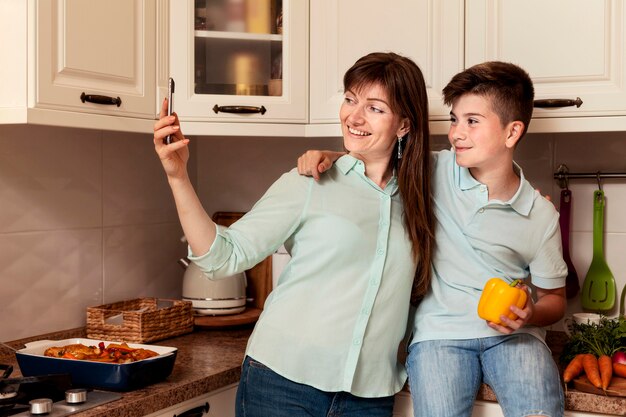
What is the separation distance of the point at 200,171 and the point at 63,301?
0.74 m

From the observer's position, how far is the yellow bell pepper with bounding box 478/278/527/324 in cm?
174

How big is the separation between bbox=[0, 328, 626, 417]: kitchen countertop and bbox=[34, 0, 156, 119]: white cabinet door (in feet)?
2.03

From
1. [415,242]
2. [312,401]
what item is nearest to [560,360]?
[415,242]

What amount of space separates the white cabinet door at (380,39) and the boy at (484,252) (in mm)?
289

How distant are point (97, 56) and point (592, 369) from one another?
131 cm

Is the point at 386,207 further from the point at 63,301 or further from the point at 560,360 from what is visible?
the point at 63,301

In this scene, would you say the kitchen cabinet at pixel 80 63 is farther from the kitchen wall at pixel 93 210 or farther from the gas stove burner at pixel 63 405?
the gas stove burner at pixel 63 405

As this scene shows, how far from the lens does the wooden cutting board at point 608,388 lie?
1.84 m

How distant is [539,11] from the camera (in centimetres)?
211

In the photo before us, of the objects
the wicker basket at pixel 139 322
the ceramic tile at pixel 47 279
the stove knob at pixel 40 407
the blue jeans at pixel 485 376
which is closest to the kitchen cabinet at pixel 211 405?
the stove knob at pixel 40 407

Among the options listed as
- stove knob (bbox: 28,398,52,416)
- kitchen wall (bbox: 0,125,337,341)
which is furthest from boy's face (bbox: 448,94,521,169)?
stove knob (bbox: 28,398,52,416)

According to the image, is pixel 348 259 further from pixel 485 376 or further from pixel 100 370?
pixel 100 370

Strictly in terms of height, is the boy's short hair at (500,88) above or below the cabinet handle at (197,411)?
above

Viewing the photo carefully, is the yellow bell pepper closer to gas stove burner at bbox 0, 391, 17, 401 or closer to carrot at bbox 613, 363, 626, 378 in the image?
carrot at bbox 613, 363, 626, 378
